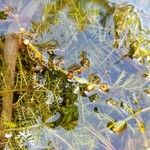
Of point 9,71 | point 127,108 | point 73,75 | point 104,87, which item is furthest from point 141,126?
point 9,71

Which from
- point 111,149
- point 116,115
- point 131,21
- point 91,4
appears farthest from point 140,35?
point 111,149

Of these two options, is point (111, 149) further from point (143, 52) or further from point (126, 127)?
point (143, 52)

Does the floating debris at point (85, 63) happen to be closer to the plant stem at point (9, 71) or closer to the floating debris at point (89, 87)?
the floating debris at point (89, 87)

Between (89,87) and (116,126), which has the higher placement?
(89,87)

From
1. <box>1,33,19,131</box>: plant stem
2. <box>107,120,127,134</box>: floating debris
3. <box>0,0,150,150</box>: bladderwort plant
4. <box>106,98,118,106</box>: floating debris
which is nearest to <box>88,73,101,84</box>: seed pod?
<box>0,0,150,150</box>: bladderwort plant

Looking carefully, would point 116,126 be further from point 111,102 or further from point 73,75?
point 73,75

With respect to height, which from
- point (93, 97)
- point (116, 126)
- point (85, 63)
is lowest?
point (116, 126)

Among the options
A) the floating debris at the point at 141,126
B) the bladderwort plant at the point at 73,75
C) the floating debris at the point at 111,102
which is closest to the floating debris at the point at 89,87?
the bladderwort plant at the point at 73,75

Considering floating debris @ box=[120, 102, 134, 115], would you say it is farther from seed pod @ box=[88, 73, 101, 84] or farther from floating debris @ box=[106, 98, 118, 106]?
seed pod @ box=[88, 73, 101, 84]
